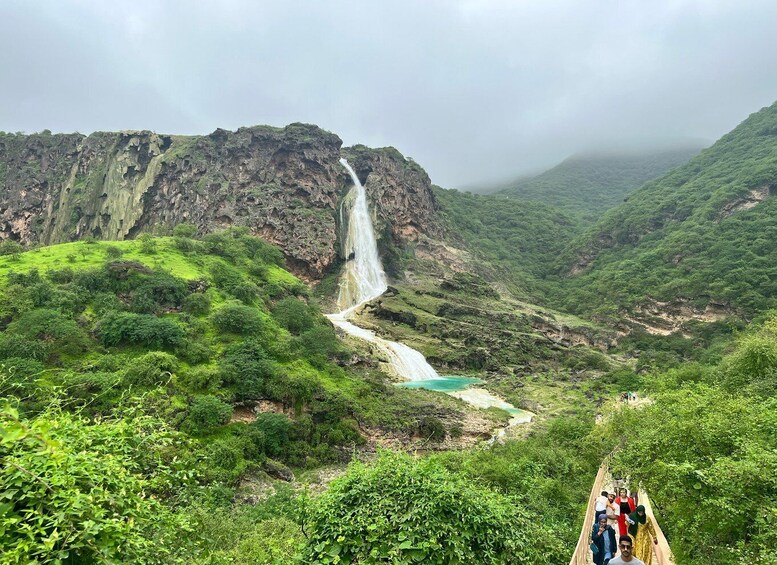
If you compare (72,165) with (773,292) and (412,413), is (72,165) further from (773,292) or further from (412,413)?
(773,292)

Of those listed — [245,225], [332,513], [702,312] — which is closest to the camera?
[332,513]

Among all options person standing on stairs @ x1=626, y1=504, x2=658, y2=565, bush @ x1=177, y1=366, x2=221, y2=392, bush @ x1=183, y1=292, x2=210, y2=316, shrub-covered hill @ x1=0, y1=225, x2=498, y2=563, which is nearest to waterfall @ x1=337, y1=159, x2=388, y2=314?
Result: shrub-covered hill @ x1=0, y1=225, x2=498, y2=563

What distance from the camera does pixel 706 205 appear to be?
78500 millimetres

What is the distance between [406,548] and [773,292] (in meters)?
70.9

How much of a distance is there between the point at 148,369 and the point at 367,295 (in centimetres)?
4657

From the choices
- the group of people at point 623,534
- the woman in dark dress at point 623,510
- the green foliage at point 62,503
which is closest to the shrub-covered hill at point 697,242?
the woman in dark dress at point 623,510

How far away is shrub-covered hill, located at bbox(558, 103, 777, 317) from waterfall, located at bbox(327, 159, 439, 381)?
125 feet

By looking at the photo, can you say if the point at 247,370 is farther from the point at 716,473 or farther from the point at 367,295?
the point at 367,295

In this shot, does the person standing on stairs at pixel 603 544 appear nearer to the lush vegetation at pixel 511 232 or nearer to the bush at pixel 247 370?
the bush at pixel 247 370

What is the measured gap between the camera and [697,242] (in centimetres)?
7038

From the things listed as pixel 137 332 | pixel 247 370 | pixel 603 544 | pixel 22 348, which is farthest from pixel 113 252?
pixel 603 544

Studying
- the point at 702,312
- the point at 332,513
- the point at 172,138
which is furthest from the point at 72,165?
the point at 702,312

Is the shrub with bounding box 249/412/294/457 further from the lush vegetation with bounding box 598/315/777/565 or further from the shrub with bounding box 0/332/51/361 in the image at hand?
the lush vegetation with bounding box 598/315/777/565

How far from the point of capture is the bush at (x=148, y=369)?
71.9 ft
